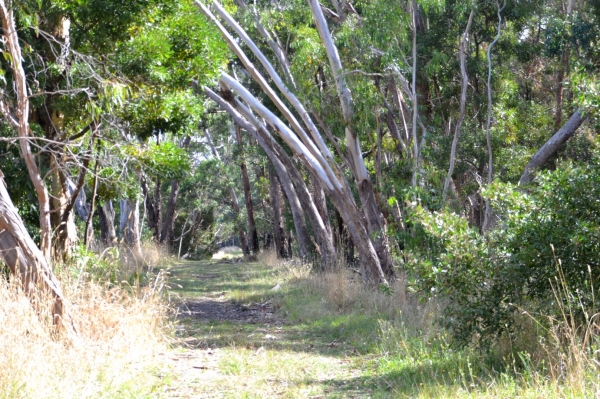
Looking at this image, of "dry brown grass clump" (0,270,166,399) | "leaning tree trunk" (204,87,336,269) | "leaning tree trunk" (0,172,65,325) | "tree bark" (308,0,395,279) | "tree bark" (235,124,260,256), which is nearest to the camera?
"dry brown grass clump" (0,270,166,399)

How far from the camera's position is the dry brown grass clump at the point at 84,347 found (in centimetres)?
594

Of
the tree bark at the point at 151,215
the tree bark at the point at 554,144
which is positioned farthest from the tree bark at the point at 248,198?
the tree bark at the point at 554,144

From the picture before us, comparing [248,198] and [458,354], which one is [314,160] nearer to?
[458,354]

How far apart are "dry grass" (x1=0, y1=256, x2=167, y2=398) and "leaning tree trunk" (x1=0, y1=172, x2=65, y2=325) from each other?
17 centimetres

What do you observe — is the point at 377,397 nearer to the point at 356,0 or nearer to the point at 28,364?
the point at 28,364

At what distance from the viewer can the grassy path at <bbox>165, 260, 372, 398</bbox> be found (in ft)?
24.1

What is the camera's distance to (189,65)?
1020 cm

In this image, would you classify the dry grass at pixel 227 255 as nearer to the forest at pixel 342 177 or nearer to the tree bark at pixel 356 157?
the forest at pixel 342 177

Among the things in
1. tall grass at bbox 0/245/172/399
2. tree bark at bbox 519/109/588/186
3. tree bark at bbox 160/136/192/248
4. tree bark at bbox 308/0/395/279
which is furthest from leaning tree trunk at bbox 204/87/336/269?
tree bark at bbox 160/136/192/248

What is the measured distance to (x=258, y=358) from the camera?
8883 mm

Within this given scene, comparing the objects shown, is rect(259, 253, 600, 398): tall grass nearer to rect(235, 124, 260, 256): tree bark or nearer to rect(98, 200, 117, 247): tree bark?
rect(98, 200, 117, 247): tree bark

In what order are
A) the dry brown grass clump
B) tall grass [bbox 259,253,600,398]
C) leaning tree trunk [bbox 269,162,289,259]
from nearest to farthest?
tall grass [bbox 259,253,600,398] < the dry brown grass clump < leaning tree trunk [bbox 269,162,289,259]

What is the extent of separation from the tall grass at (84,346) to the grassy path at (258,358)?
1.36 feet

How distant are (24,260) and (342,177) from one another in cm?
905
